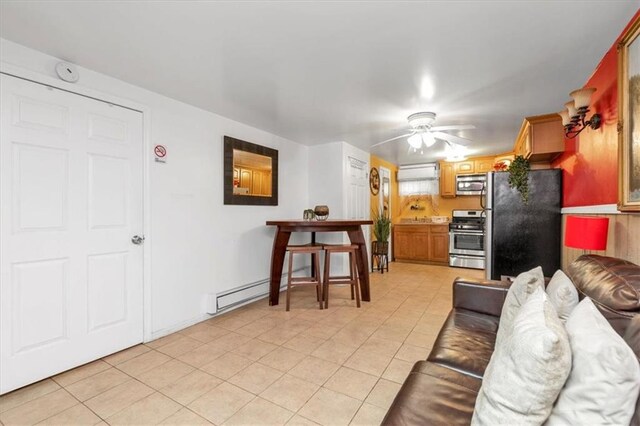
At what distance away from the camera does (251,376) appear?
2.00m

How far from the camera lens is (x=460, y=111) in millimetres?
3115

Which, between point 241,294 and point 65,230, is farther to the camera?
point 241,294

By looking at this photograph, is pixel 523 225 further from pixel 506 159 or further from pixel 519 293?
pixel 519 293

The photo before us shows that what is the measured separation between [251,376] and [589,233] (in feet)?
8.02

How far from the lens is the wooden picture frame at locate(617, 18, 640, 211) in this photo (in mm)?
1494

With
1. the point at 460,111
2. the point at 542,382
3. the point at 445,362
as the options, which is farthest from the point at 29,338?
the point at 460,111

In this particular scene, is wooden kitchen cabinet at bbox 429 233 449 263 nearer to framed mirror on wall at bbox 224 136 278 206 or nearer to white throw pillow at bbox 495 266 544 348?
framed mirror on wall at bbox 224 136 278 206

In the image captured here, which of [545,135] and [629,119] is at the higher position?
[545,135]

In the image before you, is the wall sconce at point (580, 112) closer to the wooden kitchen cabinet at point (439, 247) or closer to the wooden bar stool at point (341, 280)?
the wooden bar stool at point (341, 280)

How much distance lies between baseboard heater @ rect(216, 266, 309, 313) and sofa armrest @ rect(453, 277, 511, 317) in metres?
2.32

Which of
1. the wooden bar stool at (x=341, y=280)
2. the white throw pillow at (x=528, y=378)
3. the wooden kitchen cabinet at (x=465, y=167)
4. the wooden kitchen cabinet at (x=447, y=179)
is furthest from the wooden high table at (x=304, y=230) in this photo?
the wooden kitchen cabinet at (x=465, y=167)

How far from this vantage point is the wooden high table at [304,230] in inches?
130

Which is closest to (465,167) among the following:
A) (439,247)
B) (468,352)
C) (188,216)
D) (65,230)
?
(439,247)

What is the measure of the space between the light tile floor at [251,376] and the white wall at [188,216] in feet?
1.14
